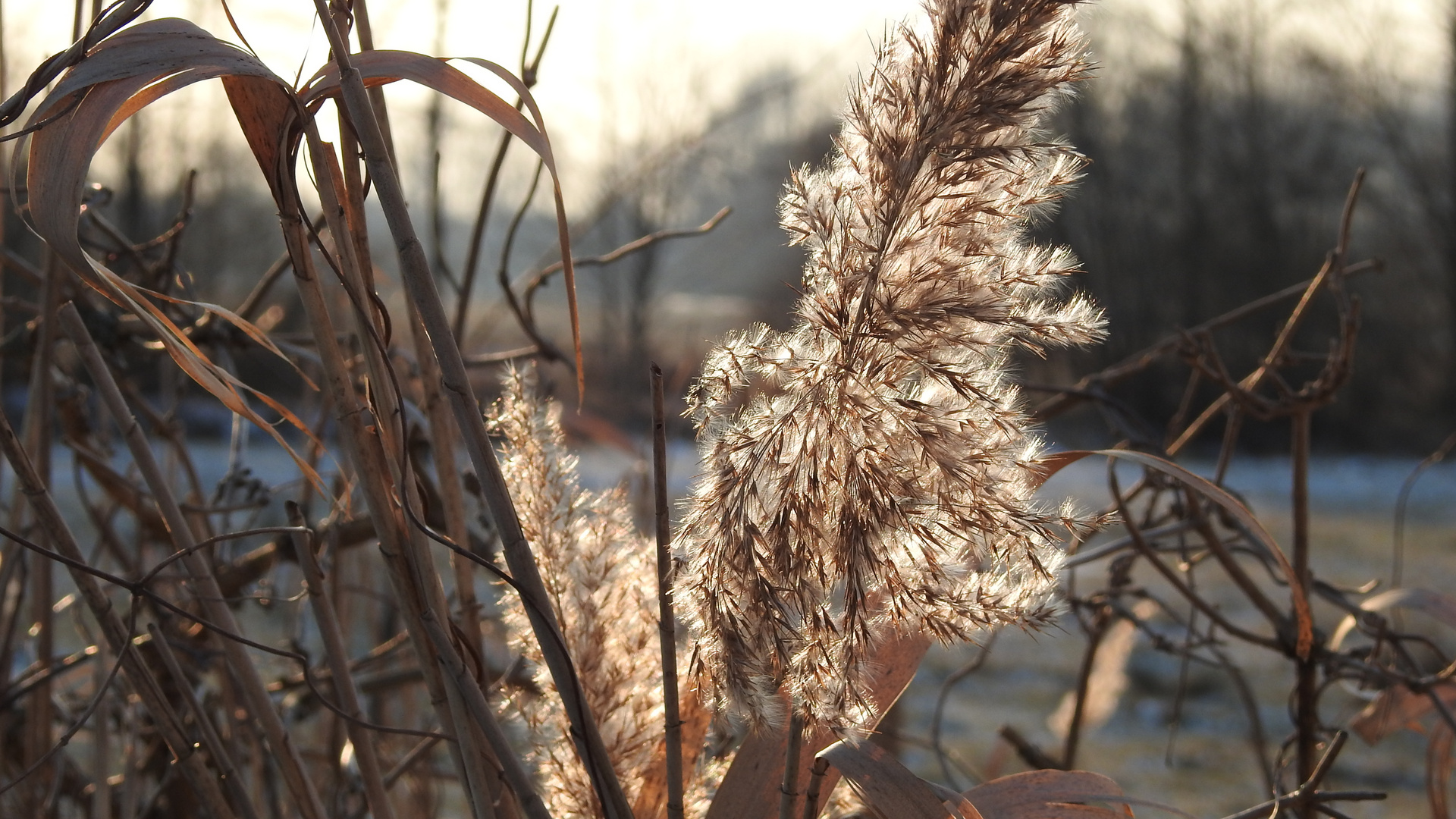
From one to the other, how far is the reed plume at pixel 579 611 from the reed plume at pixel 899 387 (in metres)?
0.11

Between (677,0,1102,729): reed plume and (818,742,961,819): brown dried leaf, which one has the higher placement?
(677,0,1102,729): reed plume

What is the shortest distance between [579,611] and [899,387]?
0.71 feet

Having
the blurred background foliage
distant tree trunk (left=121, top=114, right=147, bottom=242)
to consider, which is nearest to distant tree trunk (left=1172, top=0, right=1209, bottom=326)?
the blurred background foliage

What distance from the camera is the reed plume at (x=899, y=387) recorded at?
44cm

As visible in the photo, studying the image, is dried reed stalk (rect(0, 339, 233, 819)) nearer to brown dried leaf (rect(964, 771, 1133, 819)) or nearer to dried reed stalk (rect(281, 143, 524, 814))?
dried reed stalk (rect(281, 143, 524, 814))

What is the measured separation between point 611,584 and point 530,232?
16046mm

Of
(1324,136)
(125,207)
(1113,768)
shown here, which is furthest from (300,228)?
(1324,136)

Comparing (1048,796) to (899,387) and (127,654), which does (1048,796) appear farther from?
(127,654)

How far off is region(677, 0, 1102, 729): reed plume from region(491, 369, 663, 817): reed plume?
0.35 ft

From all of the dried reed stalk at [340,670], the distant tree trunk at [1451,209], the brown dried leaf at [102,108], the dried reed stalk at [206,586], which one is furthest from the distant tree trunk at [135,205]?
the distant tree trunk at [1451,209]

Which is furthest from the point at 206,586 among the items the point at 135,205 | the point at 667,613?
the point at 135,205

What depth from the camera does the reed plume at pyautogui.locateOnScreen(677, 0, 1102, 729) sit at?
1.46ft

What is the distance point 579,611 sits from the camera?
572 millimetres

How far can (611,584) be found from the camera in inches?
22.8
